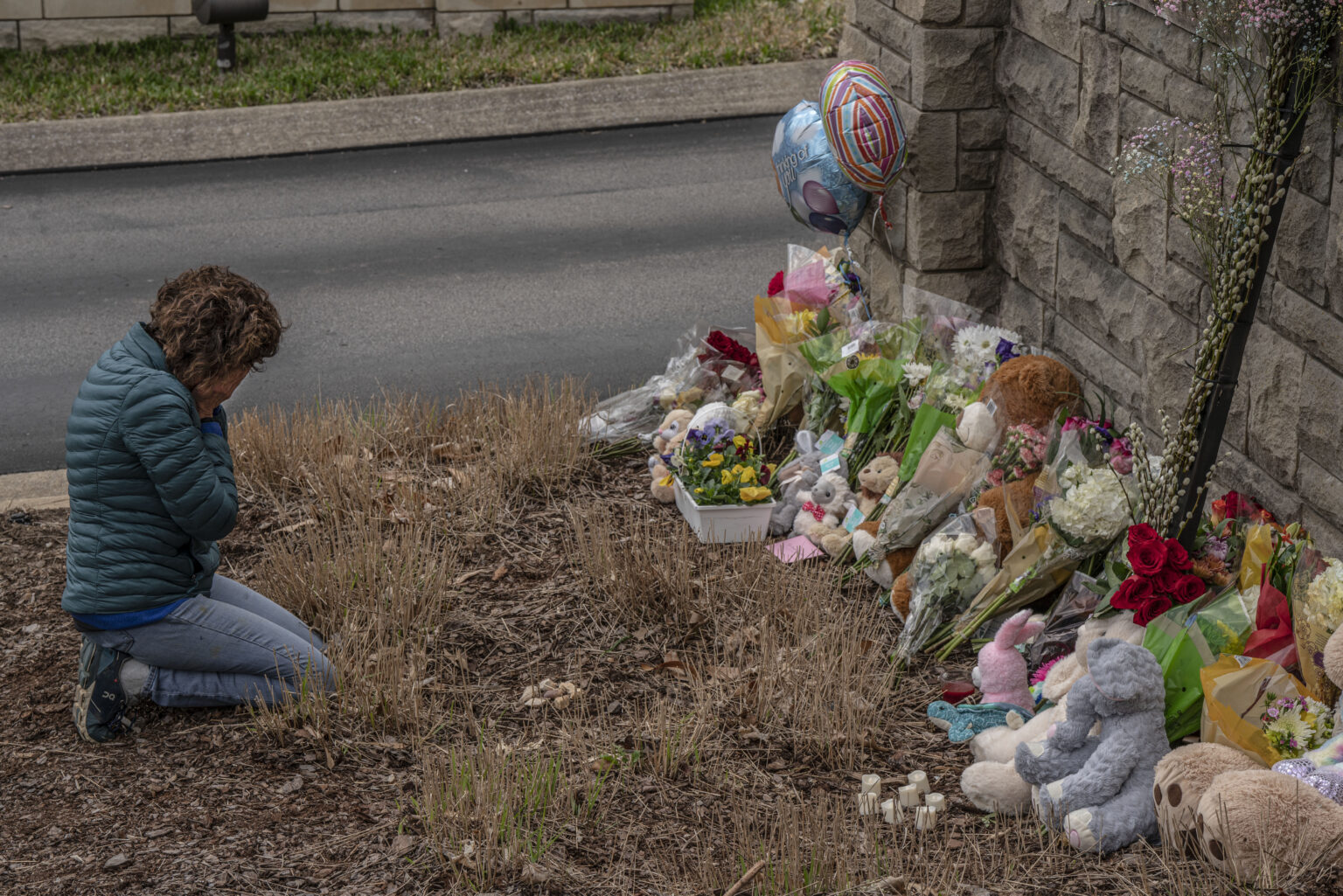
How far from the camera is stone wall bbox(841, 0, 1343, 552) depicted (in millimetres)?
3699

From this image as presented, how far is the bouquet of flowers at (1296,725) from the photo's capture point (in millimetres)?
3182

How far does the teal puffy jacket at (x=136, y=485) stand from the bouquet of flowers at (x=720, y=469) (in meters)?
1.77

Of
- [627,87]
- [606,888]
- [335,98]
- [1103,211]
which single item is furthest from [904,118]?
[335,98]

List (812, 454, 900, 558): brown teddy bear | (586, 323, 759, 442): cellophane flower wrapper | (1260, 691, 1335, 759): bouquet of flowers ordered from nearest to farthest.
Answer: (1260, 691, 1335, 759): bouquet of flowers, (812, 454, 900, 558): brown teddy bear, (586, 323, 759, 442): cellophane flower wrapper

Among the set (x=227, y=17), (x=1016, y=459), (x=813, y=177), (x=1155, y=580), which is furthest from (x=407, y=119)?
(x=1155, y=580)

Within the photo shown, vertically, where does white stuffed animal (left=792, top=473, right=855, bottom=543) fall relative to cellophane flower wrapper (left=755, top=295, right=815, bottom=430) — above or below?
below

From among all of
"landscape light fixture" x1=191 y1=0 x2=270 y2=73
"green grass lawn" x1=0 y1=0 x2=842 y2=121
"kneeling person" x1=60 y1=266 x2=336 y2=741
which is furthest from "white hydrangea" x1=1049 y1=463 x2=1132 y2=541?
"landscape light fixture" x1=191 y1=0 x2=270 y2=73

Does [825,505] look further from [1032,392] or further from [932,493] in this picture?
A: [1032,392]

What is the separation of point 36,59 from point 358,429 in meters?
8.45

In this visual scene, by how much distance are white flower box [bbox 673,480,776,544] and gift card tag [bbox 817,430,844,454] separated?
392 millimetres

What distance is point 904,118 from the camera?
5547mm

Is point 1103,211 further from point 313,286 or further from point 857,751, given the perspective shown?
point 313,286

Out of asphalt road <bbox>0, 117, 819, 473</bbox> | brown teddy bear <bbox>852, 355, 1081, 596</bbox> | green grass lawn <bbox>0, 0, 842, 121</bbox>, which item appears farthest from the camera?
green grass lawn <bbox>0, 0, 842, 121</bbox>

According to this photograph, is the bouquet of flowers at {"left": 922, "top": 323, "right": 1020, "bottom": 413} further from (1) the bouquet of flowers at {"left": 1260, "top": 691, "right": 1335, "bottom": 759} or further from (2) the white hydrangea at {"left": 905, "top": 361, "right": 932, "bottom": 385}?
(1) the bouquet of flowers at {"left": 1260, "top": 691, "right": 1335, "bottom": 759}
